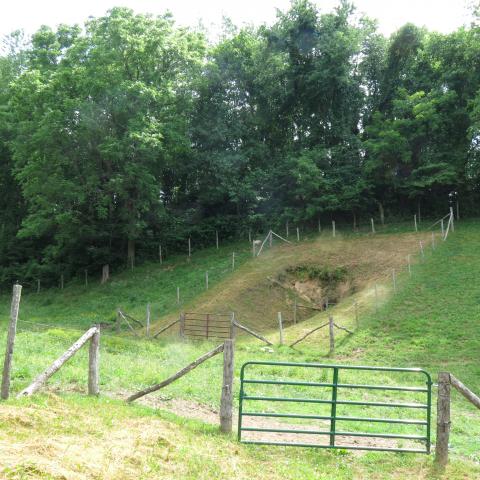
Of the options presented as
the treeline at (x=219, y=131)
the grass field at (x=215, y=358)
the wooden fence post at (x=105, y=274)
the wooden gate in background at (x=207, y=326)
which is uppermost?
Result: the treeline at (x=219, y=131)

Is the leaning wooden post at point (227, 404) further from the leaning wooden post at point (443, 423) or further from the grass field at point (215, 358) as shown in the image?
the leaning wooden post at point (443, 423)

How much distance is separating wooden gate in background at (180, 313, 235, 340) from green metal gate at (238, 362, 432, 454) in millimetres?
7676

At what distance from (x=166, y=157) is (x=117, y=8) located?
37.0ft

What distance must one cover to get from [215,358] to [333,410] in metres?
9.49

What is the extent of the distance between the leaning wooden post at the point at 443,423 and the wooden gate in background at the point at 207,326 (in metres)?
15.6

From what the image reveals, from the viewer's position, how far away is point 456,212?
39531 mm

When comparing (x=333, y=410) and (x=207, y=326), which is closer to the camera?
(x=333, y=410)

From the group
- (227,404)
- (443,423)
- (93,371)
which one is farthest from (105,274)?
(443,423)

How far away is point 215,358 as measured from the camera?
17922mm

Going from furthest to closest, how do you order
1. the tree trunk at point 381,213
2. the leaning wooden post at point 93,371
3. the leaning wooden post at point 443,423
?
the tree trunk at point 381,213 → the leaning wooden post at point 93,371 → the leaning wooden post at point 443,423

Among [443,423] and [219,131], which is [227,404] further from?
[219,131]

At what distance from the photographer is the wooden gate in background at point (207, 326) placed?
80.0 ft

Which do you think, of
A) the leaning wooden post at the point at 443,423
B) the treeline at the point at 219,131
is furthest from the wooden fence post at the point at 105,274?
the leaning wooden post at the point at 443,423

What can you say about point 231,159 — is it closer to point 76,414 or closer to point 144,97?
point 144,97
